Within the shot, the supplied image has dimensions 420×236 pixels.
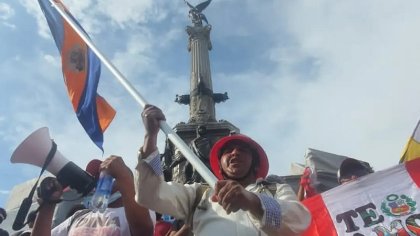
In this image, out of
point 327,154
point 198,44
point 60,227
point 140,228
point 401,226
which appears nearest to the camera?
point 140,228

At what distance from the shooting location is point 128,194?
9.12 feet

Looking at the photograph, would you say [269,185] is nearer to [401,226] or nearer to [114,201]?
[114,201]

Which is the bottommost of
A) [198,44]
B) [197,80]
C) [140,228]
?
[140,228]

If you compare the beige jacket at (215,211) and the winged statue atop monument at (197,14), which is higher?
the winged statue atop monument at (197,14)

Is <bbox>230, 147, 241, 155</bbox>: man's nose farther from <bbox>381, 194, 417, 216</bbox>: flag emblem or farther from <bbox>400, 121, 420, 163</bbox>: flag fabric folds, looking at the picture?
<bbox>400, 121, 420, 163</bbox>: flag fabric folds

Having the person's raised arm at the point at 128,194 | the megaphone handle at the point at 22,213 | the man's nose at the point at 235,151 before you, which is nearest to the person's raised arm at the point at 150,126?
the person's raised arm at the point at 128,194

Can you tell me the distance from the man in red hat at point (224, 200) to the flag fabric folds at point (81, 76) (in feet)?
5.65

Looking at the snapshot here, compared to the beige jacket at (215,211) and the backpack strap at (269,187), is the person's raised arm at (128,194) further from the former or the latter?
the backpack strap at (269,187)

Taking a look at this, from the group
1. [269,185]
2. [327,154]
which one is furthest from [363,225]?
[327,154]

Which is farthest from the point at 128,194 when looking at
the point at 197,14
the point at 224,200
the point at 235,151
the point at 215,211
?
the point at 197,14

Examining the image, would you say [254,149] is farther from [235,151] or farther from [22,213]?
[22,213]

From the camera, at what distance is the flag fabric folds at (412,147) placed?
4.73 metres

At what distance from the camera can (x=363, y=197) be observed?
3879 millimetres

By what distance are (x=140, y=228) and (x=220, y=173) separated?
2.12 feet
